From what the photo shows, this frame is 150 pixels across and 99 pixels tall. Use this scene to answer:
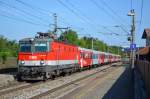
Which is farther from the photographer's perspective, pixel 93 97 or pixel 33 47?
pixel 33 47

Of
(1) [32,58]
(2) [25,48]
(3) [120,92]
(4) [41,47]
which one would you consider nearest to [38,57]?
(1) [32,58]

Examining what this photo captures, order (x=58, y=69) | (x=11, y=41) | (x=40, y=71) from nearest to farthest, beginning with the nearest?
1. (x=40, y=71)
2. (x=58, y=69)
3. (x=11, y=41)

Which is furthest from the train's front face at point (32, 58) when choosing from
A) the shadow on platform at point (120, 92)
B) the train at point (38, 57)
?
the shadow on platform at point (120, 92)

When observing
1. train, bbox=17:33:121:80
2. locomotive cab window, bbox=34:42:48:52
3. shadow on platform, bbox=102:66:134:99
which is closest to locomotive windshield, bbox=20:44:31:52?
train, bbox=17:33:121:80

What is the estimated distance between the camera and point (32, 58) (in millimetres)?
26969

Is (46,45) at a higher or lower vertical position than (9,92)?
higher

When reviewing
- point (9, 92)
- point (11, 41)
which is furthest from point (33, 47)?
point (11, 41)

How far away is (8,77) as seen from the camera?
27.3 m

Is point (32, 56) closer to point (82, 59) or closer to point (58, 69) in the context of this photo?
point (58, 69)

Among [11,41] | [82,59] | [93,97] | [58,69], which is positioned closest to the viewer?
[93,97]

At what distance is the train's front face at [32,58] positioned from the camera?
26.6 metres

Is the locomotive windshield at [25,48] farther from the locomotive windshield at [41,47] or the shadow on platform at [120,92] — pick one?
the shadow on platform at [120,92]

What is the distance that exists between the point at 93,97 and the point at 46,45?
976 cm

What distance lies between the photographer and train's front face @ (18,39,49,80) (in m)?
26.6
